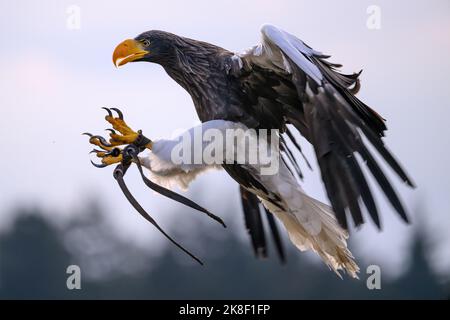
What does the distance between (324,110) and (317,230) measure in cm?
113

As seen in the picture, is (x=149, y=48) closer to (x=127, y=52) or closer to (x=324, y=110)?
(x=127, y=52)

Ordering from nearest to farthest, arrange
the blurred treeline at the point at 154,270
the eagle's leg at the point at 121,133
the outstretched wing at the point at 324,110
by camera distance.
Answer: the outstretched wing at the point at 324,110 < the eagle's leg at the point at 121,133 < the blurred treeline at the point at 154,270

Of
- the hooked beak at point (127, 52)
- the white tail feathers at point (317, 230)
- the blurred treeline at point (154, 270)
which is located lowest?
the white tail feathers at point (317, 230)

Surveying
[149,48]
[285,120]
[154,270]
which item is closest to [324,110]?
[285,120]

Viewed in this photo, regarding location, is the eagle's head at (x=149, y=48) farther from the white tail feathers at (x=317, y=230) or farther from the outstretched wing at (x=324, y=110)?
the white tail feathers at (x=317, y=230)

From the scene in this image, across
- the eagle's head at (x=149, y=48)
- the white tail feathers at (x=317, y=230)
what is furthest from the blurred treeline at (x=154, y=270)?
the eagle's head at (x=149, y=48)

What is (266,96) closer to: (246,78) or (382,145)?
(246,78)

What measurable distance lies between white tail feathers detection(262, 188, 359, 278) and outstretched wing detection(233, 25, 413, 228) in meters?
0.58

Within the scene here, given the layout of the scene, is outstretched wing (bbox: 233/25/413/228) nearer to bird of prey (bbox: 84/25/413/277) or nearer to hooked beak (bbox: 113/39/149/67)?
bird of prey (bbox: 84/25/413/277)

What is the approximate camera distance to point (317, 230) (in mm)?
10078

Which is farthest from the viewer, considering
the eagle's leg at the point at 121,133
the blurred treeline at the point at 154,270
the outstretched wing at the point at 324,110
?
the blurred treeline at the point at 154,270

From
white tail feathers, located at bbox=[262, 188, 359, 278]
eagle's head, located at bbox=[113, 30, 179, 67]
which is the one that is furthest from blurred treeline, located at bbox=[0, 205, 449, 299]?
eagle's head, located at bbox=[113, 30, 179, 67]

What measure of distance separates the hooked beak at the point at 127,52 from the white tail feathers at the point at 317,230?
4.87 feet

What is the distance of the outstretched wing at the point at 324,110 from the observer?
356 inches
